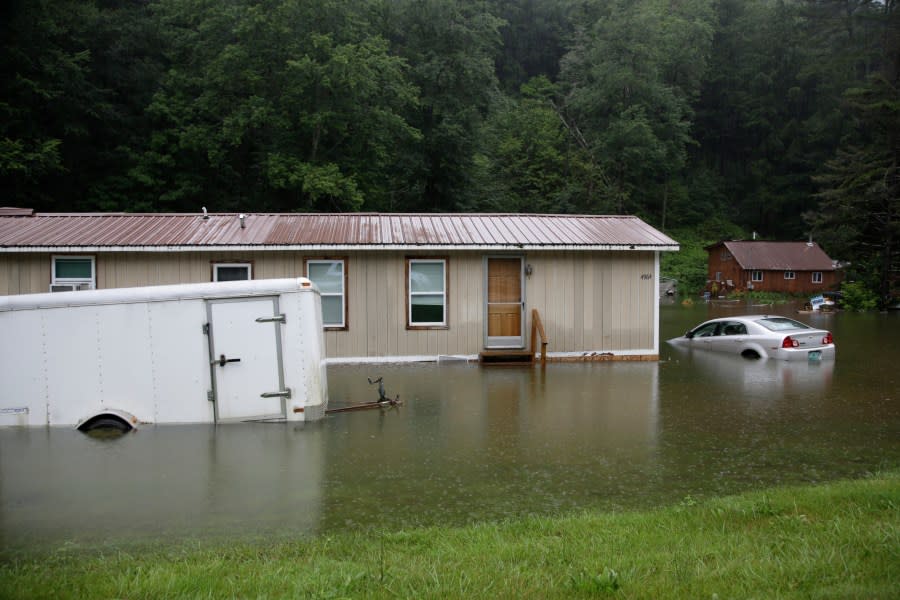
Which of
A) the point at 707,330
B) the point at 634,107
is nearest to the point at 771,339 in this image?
the point at 707,330

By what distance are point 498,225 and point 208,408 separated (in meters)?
10.4

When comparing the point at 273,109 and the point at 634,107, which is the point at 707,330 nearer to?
the point at 273,109

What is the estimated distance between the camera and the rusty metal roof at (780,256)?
52.5 meters

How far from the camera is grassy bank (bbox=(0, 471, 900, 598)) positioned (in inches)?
176

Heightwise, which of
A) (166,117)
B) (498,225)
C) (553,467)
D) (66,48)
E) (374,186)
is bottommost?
(553,467)

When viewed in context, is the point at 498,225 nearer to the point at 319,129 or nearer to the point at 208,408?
the point at 208,408

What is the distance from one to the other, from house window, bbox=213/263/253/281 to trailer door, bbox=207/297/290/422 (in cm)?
730

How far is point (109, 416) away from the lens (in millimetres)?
10375

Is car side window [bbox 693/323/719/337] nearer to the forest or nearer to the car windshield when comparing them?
the car windshield

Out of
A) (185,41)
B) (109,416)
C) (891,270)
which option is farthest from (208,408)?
(891,270)

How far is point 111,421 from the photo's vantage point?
34.0ft

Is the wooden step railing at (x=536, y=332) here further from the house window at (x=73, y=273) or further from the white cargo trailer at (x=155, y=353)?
the house window at (x=73, y=273)

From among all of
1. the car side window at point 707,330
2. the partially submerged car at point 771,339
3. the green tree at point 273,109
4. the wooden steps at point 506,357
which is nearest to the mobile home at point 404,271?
the wooden steps at point 506,357

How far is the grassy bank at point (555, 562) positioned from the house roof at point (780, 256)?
50.1 metres
